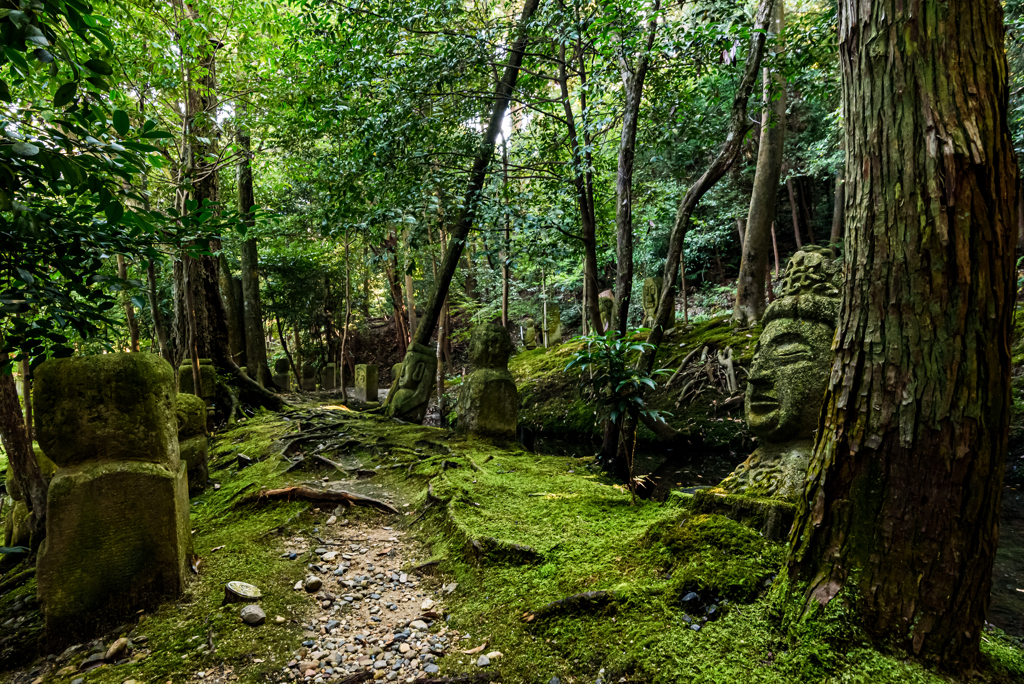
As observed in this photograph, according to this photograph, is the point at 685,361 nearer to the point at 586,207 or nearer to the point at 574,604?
the point at 586,207

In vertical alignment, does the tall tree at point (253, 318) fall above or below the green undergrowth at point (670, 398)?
above

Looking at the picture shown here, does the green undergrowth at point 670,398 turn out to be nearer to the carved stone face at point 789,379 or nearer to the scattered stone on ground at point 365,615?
the carved stone face at point 789,379

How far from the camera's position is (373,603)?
2881mm

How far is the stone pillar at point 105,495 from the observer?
7.83ft

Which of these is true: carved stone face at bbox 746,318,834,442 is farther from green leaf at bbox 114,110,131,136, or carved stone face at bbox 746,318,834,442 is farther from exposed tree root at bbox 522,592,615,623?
green leaf at bbox 114,110,131,136

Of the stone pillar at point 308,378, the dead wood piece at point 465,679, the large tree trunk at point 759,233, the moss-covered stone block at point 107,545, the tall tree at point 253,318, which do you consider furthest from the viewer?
the stone pillar at point 308,378

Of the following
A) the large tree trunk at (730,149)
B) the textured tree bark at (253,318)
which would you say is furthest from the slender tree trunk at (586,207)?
the textured tree bark at (253,318)

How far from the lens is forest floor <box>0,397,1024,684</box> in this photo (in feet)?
5.99

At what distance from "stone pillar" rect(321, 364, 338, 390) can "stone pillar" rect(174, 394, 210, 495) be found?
43.7 ft

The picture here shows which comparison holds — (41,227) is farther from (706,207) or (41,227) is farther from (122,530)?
(706,207)

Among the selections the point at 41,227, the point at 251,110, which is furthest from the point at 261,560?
the point at 251,110

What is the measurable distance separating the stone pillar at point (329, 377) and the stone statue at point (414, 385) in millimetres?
10726

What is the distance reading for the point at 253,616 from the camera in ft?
8.15

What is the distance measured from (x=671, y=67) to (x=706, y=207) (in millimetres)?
12960
